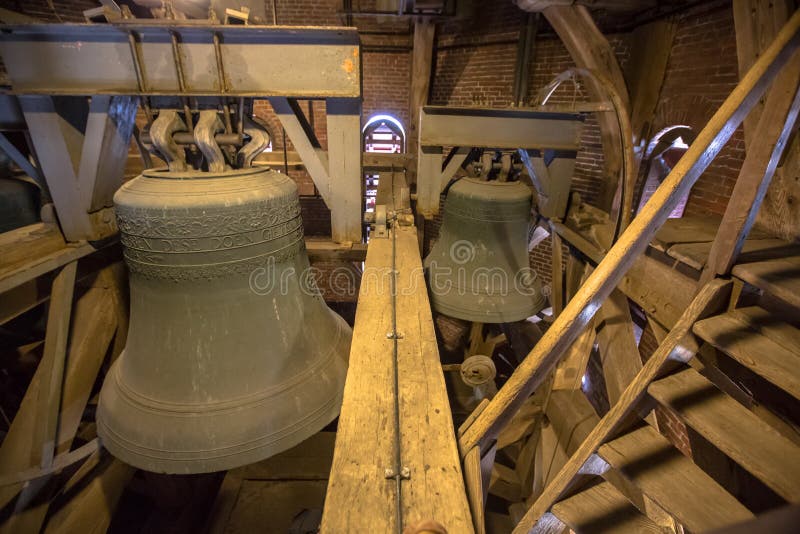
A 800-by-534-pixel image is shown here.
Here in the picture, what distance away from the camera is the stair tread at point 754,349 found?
1099mm

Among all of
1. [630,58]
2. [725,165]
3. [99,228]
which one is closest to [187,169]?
[99,228]

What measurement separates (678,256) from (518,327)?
3.07 metres

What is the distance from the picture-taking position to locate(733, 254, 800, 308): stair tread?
1243 millimetres

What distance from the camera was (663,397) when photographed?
125 cm

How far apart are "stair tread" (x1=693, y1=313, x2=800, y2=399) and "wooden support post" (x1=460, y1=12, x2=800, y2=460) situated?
1.59 ft

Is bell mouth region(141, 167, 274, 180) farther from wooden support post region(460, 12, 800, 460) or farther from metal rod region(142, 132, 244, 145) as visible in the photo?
wooden support post region(460, 12, 800, 460)

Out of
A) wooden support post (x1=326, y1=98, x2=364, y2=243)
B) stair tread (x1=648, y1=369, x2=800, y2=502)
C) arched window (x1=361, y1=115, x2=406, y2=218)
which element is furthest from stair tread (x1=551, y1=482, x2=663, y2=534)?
arched window (x1=361, y1=115, x2=406, y2=218)

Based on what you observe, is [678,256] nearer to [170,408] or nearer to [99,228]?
[170,408]

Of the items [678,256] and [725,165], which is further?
[725,165]

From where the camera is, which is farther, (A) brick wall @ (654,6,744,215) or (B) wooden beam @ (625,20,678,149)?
(B) wooden beam @ (625,20,678,149)

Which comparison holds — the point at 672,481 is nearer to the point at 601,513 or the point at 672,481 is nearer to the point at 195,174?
the point at 601,513

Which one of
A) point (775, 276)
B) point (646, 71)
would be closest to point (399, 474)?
point (775, 276)

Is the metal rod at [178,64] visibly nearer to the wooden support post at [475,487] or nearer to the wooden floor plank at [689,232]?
the wooden support post at [475,487]

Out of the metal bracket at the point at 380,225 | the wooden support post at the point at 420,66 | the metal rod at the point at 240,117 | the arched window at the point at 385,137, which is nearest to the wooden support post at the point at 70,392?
the metal rod at the point at 240,117
